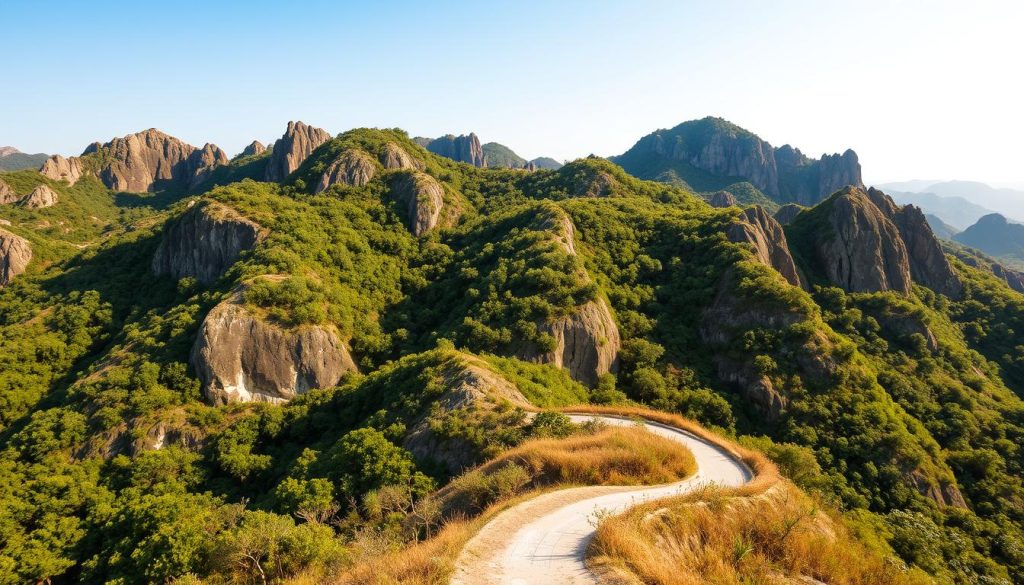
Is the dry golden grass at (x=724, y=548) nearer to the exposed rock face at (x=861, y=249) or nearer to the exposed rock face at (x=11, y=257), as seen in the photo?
the exposed rock face at (x=861, y=249)

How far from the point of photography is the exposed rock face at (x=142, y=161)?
586 feet

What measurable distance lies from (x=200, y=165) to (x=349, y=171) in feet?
457

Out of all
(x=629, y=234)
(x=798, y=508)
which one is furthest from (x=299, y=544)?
(x=629, y=234)

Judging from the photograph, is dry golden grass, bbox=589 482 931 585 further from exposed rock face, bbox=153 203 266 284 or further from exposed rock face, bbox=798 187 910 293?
exposed rock face, bbox=798 187 910 293

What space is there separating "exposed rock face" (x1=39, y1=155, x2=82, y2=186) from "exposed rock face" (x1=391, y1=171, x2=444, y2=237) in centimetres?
15777

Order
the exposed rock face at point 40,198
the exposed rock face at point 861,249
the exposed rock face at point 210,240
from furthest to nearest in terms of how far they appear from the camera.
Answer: the exposed rock face at point 40,198, the exposed rock face at point 861,249, the exposed rock face at point 210,240

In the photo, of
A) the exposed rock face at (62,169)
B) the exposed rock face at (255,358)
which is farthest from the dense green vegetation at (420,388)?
the exposed rock face at (62,169)

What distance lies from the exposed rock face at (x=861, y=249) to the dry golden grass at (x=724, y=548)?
76.2 m

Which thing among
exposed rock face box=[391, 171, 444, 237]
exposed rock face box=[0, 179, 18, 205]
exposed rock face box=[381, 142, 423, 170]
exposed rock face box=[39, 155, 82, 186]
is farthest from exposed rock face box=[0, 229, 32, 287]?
exposed rock face box=[39, 155, 82, 186]

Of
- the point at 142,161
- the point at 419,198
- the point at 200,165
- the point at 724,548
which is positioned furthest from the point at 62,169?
the point at 724,548

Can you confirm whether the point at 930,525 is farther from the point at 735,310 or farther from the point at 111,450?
the point at 111,450

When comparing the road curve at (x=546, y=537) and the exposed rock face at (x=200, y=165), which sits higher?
the exposed rock face at (x=200, y=165)

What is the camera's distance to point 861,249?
75.1m

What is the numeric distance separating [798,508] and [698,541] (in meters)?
6.40
